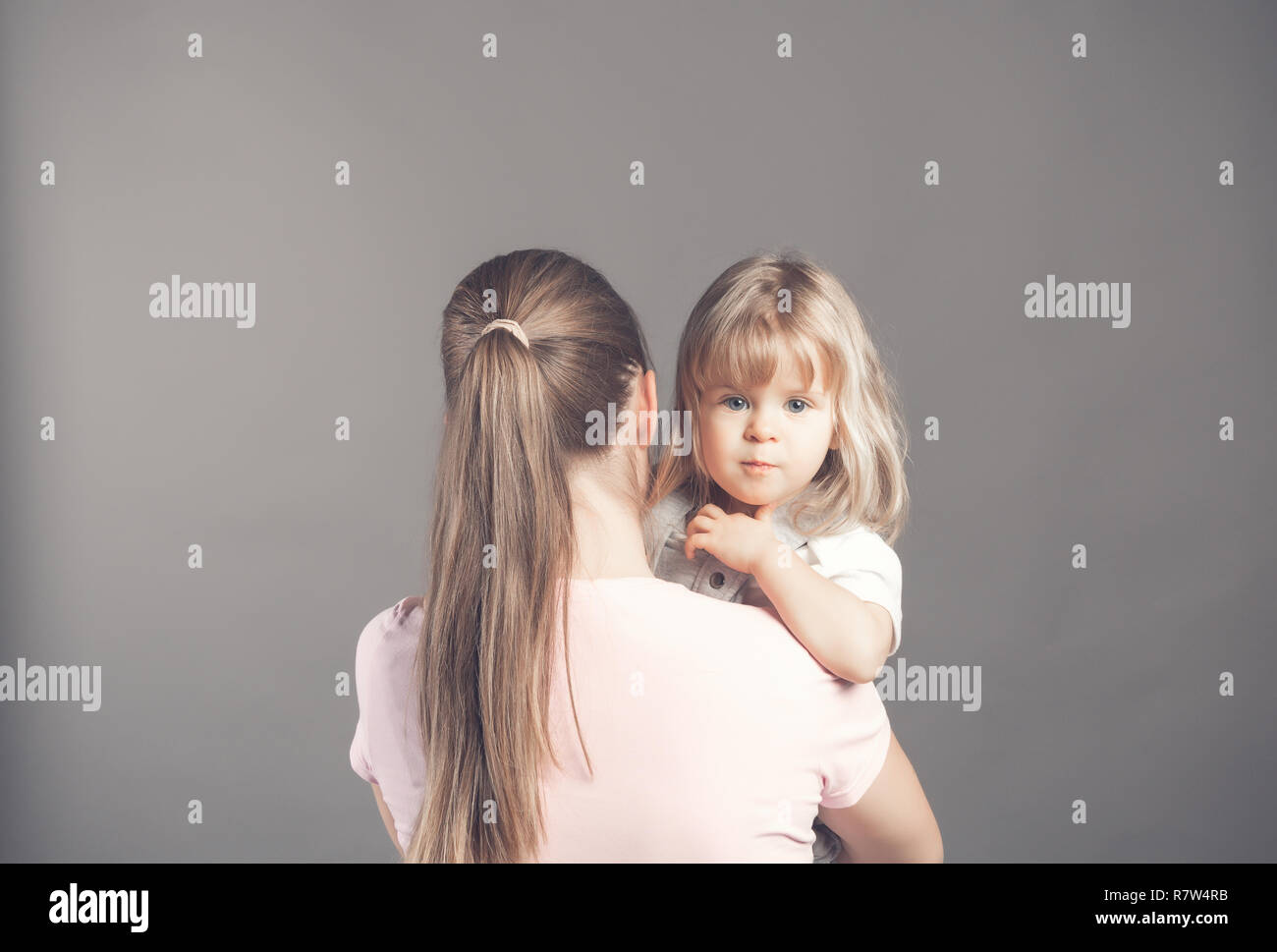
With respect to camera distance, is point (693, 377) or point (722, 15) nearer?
point (693, 377)

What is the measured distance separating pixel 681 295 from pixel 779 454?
120 centimetres

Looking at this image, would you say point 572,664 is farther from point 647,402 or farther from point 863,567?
point 863,567

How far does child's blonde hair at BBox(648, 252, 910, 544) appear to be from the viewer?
4.49 feet

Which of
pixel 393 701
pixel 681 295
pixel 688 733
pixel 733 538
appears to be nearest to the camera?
pixel 688 733

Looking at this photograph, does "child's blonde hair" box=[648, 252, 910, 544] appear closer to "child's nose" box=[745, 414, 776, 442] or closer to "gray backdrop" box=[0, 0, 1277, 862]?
"child's nose" box=[745, 414, 776, 442]

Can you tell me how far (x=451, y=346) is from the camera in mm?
1187

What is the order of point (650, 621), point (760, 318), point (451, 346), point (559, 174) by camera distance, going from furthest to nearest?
1. point (559, 174)
2. point (760, 318)
3. point (451, 346)
4. point (650, 621)

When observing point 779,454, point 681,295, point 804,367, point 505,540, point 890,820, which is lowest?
point 890,820

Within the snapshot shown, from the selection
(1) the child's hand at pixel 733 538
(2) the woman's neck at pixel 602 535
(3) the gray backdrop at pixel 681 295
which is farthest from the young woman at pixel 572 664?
(3) the gray backdrop at pixel 681 295

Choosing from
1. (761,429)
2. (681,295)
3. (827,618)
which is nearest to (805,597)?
(827,618)

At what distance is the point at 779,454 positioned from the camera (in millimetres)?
1337
